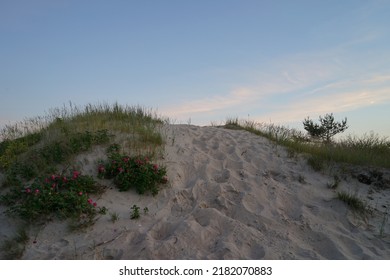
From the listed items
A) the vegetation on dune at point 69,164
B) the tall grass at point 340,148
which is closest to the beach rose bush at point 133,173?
the vegetation on dune at point 69,164

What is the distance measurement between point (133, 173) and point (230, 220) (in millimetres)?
1851

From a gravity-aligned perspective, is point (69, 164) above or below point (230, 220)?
above

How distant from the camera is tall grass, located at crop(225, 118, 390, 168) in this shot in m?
6.50

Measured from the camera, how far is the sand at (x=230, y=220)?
149 inches

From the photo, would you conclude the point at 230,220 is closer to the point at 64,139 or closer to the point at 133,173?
the point at 133,173

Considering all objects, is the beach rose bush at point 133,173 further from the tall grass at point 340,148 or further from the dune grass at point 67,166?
the tall grass at point 340,148

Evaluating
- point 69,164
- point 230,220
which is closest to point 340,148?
point 230,220

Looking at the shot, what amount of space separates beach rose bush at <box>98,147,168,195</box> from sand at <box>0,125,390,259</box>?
15cm

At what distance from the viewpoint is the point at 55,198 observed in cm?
446

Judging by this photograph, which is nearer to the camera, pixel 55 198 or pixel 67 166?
pixel 55 198

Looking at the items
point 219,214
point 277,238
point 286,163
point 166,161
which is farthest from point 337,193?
point 166,161

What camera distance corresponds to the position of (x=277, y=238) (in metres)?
4.07

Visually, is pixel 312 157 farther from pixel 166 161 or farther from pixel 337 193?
pixel 166 161
